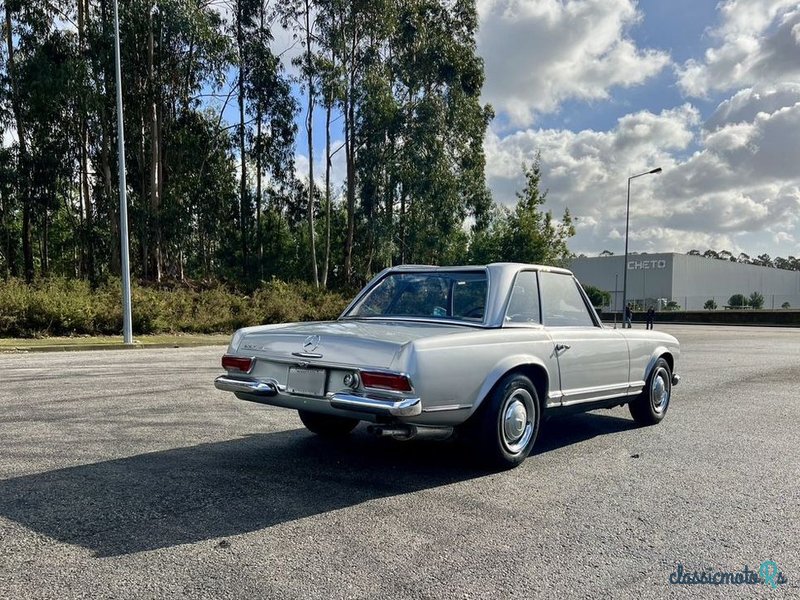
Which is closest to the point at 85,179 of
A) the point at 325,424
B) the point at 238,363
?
the point at 325,424

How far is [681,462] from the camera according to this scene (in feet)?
16.9

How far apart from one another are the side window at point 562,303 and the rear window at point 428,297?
684 mm

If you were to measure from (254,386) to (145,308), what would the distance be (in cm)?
1835

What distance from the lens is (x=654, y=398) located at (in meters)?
6.69

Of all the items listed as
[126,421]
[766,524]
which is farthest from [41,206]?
[766,524]

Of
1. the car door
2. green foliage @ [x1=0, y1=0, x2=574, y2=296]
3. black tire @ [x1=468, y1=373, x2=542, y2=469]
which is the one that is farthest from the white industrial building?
black tire @ [x1=468, y1=373, x2=542, y2=469]

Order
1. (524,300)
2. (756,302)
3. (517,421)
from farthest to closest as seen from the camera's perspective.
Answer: (756,302), (524,300), (517,421)

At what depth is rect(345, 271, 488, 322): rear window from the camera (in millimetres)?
5141

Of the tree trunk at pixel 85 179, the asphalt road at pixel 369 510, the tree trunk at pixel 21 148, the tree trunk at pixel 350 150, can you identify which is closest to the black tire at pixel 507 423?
the asphalt road at pixel 369 510

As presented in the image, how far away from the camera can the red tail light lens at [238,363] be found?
4789 mm

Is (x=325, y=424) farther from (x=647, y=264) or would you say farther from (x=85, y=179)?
(x=647, y=264)

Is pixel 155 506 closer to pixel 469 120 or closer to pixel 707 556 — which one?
pixel 707 556

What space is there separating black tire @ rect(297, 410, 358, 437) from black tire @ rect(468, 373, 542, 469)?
4.94 feet

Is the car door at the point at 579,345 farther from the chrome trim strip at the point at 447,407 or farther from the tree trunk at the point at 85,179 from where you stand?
the tree trunk at the point at 85,179
